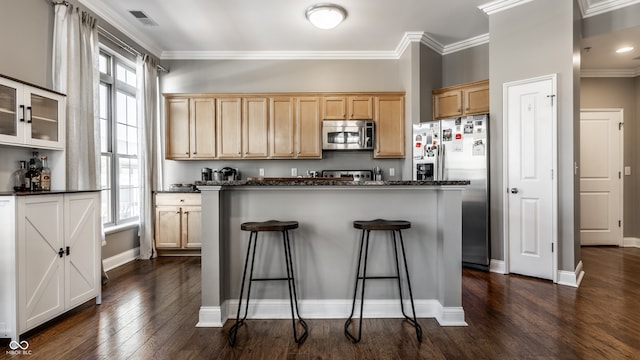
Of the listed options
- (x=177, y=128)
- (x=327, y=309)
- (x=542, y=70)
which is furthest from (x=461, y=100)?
(x=177, y=128)

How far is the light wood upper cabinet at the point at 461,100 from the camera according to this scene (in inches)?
169

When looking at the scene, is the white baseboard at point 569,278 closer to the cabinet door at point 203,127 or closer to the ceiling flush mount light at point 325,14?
the ceiling flush mount light at point 325,14

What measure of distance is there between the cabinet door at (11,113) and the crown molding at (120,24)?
1.62 m

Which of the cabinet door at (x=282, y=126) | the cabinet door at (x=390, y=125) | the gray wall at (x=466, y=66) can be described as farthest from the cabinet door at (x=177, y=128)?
the gray wall at (x=466, y=66)

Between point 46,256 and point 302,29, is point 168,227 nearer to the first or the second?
point 46,256

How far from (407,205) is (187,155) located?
3.72 metres

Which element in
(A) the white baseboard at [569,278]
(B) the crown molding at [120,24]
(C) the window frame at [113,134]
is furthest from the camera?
(C) the window frame at [113,134]

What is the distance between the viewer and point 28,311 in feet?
7.06

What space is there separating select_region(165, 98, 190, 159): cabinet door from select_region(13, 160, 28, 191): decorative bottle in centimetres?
231

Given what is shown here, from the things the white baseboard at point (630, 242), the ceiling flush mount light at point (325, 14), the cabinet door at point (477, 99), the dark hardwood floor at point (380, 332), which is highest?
the ceiling flush mount light at point (325, 14)

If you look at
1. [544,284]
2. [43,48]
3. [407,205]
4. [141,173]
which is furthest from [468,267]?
[43,48]

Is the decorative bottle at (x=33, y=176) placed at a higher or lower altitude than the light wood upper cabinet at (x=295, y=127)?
lower

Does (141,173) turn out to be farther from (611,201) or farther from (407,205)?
(611,201)

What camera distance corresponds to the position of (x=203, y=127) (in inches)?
195
